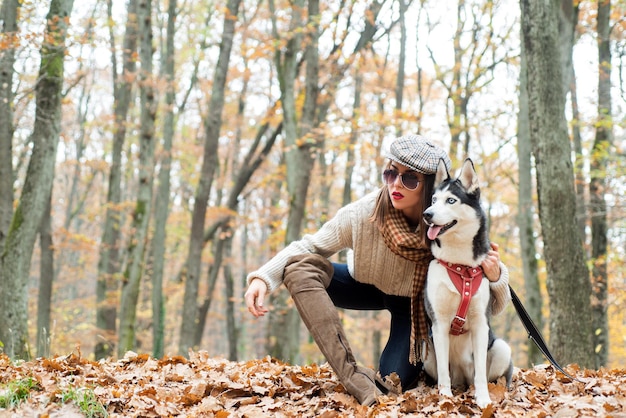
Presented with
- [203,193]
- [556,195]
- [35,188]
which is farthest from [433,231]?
[203,193]

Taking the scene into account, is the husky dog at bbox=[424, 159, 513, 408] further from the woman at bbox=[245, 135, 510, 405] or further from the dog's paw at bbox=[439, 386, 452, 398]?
the woman at bbox=[245, 135, 510, 405]

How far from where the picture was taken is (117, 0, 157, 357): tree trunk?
1125 cm

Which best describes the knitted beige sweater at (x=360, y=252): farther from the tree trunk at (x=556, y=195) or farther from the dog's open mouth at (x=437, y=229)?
the tree trunk at (x=556, y=195)

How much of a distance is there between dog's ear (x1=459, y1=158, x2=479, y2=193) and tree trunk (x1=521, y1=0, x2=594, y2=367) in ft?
9.59

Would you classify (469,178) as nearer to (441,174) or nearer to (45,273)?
(441,174)

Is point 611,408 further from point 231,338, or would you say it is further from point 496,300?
point 231,338

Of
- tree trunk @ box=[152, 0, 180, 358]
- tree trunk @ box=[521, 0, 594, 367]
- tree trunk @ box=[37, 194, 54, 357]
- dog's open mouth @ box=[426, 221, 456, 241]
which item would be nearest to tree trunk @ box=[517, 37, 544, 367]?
tree trunk @ box=[521, 0, 594, 367]

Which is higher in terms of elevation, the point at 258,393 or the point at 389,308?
the point at 389,308

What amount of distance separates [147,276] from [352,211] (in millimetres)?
20017

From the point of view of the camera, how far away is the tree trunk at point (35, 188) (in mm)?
7086

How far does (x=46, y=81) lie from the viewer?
25.1 feet

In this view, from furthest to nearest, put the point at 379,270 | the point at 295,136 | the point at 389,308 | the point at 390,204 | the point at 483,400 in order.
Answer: the point at 295,136 → the point at 389,308 → the point at 379,270 → the point at 390,204 → the point at 483,400

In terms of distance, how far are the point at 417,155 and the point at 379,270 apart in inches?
34.8

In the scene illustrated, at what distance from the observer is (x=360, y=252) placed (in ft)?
13.0
